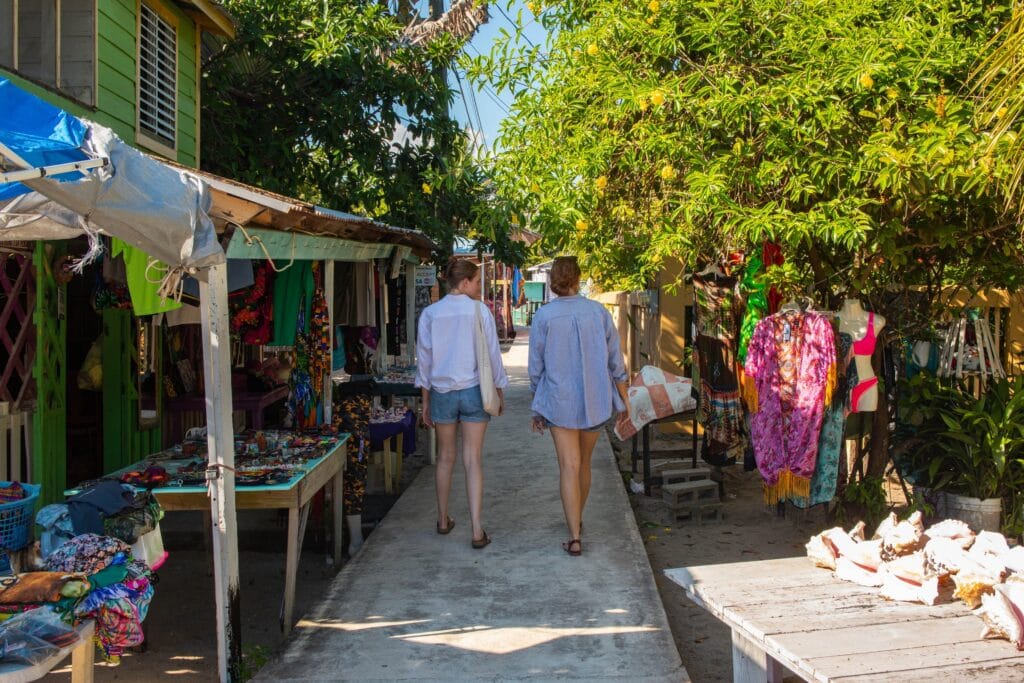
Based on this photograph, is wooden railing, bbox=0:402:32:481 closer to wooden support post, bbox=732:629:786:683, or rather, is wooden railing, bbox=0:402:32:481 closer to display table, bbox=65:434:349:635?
display table, bbox=65:434:349:635

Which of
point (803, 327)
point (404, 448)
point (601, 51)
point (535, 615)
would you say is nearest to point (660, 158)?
point (601, 51)

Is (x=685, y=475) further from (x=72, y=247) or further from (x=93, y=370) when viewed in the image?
(x=72, y=247)

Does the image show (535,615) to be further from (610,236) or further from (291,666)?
(610,236)

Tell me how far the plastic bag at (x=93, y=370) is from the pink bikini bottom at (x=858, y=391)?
5.75m

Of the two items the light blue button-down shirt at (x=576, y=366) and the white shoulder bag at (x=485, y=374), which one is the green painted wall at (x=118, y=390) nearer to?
the white shoulder bag at (x=485, y=374)

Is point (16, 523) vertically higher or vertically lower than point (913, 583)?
higher

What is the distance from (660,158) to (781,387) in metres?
1.81

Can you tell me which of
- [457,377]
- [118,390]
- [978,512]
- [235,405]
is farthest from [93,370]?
[978,512]

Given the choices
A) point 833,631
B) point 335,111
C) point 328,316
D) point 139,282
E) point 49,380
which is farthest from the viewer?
point 335,111

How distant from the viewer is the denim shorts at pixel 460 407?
644cm

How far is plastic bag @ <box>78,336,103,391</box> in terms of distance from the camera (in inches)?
289

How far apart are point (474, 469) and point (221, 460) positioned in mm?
2281

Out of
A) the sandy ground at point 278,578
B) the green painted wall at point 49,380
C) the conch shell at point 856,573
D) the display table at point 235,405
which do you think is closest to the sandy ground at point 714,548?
the sandy ground at point 278,578

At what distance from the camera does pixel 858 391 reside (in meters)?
6.39
